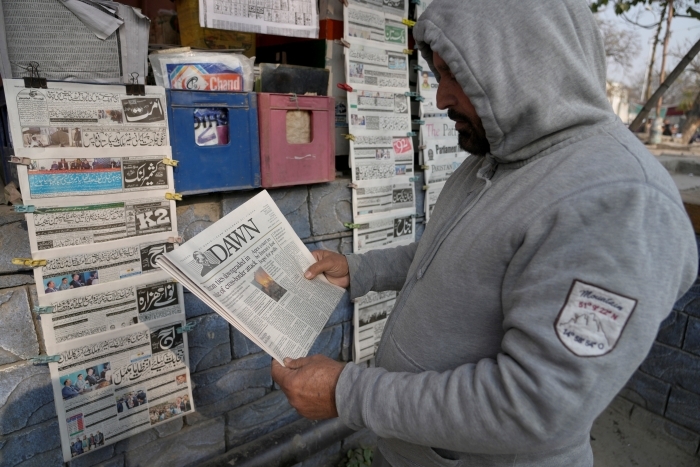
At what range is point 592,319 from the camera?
81cm

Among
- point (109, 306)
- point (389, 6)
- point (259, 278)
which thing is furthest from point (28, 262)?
point (389, 6)

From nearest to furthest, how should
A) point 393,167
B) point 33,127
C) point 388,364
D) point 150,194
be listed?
point 388,364 → point 33,127 → point 150,194 → point 393,167

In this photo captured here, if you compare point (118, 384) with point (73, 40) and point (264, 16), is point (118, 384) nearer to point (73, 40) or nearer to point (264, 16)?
point (73, 40)

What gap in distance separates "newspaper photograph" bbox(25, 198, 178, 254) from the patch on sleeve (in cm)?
146

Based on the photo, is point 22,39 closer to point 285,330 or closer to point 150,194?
point 150,194

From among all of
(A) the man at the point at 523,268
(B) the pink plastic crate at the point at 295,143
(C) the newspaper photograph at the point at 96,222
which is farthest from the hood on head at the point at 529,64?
(C) the newspaper photograph at the point at 96,222

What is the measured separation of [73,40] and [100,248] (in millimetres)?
690

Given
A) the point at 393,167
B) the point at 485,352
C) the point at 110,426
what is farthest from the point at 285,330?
the point at 393,167

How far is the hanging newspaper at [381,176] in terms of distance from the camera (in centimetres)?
246

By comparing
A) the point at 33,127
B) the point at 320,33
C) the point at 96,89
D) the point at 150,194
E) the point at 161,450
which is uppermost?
the point at 320,33

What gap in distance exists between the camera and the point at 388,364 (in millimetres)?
1276

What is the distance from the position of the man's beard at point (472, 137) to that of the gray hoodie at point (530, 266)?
4 centimetres

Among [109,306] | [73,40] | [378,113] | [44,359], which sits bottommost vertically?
[44,359]

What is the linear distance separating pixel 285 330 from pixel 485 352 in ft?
1.77
